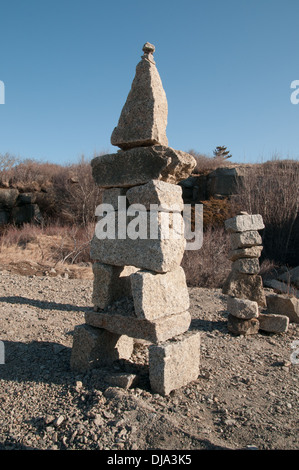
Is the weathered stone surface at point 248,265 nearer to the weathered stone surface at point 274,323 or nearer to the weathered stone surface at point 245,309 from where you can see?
the weathered stone surface at point 245,309

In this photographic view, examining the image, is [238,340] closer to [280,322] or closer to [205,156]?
[280,322]

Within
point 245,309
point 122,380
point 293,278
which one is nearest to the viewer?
point 122,380

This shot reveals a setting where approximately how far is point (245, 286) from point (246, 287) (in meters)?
0.03

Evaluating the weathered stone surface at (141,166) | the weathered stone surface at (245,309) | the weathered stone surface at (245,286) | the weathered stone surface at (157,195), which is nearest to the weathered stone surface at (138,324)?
the weathered stone surface at (157,195)

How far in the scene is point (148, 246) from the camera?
3510 millimetres

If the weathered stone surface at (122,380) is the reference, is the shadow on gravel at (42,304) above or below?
above

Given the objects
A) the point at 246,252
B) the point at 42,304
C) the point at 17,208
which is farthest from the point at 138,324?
the point at 17,208

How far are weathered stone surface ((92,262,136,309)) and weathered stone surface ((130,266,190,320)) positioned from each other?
1.50 feet

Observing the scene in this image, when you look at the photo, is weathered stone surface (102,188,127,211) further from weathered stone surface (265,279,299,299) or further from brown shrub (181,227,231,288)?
weathered stone surface (265,279,299,299)

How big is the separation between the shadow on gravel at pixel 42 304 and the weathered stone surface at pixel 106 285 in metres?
2.65

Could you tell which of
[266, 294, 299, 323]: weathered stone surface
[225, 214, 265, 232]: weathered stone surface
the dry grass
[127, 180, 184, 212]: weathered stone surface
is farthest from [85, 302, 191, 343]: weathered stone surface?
the dry grass

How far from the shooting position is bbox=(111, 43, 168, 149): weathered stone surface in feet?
12.3

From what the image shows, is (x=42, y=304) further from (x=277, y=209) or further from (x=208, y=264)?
(x=277, y=209)

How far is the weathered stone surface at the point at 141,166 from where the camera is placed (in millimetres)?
3576
